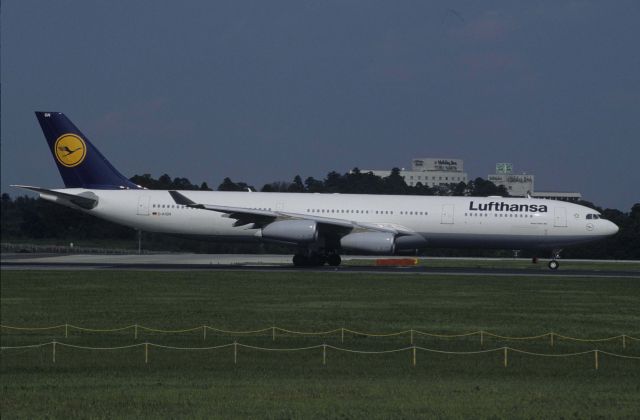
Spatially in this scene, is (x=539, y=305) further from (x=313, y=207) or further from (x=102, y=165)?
(x=102, y=165)

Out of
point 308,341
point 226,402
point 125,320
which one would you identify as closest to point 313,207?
point 125,320

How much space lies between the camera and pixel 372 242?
50.4 metres

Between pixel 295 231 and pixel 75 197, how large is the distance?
1260 cm

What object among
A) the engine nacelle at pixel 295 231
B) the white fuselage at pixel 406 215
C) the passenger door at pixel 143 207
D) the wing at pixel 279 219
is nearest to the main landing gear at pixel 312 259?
the wing at pixel 279 219

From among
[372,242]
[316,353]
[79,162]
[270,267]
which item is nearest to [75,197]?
[79,162]

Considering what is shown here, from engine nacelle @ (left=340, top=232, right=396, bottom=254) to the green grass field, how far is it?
4.99m

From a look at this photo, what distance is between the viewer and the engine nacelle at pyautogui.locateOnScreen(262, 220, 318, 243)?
2000 inches

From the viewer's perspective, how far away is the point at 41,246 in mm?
80500

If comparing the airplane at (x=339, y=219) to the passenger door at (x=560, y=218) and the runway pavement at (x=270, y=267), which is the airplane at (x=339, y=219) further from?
the runway pavement at (x=270, y=267)

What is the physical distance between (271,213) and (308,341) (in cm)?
2507

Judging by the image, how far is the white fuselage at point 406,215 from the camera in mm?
52906

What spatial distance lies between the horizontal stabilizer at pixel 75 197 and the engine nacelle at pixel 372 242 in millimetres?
14520

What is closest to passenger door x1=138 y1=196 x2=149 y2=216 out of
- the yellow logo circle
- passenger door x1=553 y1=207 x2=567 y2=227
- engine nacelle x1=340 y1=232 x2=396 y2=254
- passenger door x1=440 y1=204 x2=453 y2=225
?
the yellow logo circle

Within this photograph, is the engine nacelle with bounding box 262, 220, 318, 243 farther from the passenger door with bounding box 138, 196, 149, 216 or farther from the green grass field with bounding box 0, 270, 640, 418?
the passenger door with bounding box 138, 196, 149, 216
